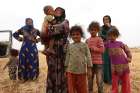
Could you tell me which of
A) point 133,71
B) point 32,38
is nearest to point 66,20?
point 32,38

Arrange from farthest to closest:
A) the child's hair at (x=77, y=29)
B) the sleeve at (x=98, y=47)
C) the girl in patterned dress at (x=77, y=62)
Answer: the sleeve at (x=98, y=47)
the child's hair at (x=77, y=29)
the girl in patterned dress at (x=77, y=62)

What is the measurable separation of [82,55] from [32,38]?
3080 millimetres

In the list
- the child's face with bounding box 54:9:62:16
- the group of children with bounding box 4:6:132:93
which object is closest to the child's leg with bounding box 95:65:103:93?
the group of children with bounding box 4:6:132:93

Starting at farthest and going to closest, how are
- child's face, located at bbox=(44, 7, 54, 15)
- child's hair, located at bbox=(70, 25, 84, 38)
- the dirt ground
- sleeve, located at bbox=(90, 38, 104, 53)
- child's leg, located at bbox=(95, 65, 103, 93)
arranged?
1. the dirt ground
2. child's leg, located at bbox=(95, 65, 103, 93)
3. sleeve, located at bbox=(90, 38, 104, 53)
4. child's face, located at bbox=(44, 7, 54, 15)
5. child's hair, located at bbox=(70, 25, 84, 38)

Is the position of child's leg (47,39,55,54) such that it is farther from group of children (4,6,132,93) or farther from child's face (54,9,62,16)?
child's face (54,9,62,16)

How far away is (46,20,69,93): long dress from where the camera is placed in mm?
9305

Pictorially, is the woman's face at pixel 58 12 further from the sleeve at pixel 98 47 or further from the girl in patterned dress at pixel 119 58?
the girl in patterned dress at pixel 119 58

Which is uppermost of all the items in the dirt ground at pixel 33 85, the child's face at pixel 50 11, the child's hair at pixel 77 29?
the child's face at pixel 50 11

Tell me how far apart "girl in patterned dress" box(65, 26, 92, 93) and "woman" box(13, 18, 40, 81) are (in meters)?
2.77

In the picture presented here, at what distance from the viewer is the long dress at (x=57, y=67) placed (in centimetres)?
930

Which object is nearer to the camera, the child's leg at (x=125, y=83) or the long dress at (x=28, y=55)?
the child's leg at (x=125, y=83)

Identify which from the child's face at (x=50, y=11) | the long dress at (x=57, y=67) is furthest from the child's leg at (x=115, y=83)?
the child's face at (x=50, y=11)

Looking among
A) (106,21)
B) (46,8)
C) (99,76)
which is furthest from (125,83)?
(46,8)

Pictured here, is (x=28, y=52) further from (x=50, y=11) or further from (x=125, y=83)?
(x=125, y=83)
